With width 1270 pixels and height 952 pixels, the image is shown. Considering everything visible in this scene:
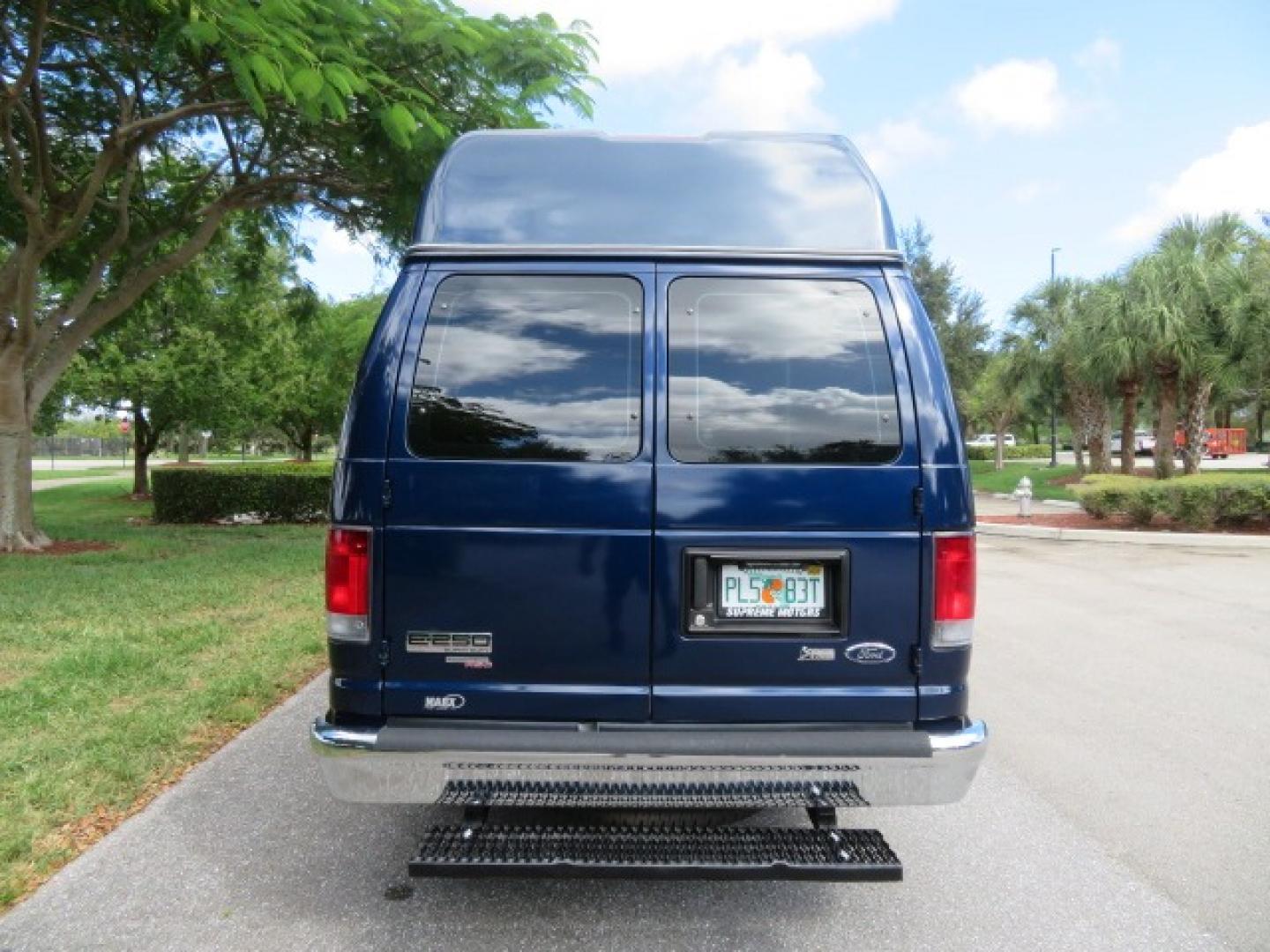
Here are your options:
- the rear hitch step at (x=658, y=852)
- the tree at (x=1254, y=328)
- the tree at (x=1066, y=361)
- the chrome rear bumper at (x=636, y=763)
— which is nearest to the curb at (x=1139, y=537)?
the tree at (x=1254, y=328)

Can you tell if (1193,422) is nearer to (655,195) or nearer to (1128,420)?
(1128,420)

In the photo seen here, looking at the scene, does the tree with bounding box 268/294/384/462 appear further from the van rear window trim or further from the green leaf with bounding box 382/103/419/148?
the van rear window trim

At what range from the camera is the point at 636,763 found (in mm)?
2898

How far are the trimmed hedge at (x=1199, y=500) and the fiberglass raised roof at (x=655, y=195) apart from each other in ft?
49.8

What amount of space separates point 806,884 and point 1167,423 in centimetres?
2146

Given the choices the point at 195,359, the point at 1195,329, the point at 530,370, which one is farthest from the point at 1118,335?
the point at 530,370

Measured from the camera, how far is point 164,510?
17.6 meters

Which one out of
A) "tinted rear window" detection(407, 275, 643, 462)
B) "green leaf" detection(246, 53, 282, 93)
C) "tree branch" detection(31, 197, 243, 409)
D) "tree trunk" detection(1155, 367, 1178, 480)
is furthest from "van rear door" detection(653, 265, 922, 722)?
"tree trunk" detection(1155, 367, 1178, 480)

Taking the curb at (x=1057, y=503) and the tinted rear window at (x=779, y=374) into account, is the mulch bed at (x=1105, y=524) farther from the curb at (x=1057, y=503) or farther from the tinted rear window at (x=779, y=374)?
the tinted rear window at (x=779, y=374)

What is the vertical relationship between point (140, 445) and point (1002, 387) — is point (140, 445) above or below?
below

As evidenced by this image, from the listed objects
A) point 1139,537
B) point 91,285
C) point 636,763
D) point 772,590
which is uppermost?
point 91,285

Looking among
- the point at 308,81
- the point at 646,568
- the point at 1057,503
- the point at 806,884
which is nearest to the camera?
Answer: the point at 646,568

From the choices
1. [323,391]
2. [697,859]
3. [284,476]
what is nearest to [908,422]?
[697,859]

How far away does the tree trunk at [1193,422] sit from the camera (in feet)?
66.8
